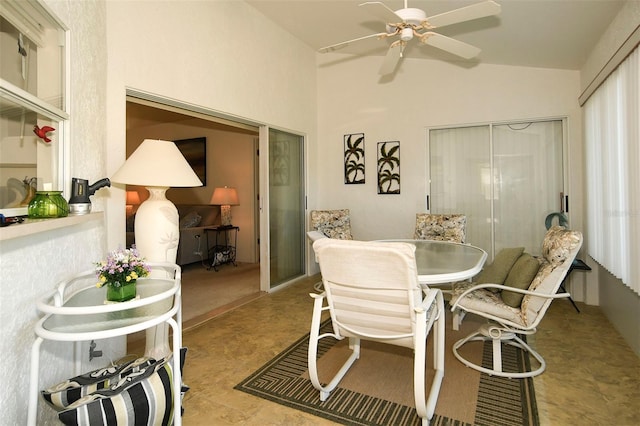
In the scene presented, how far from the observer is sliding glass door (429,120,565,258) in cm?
409

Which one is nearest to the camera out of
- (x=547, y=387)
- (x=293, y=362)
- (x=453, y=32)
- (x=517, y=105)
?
(x=547, y=387)

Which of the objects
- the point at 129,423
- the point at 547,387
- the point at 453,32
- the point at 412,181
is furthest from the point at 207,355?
the point at 453,32

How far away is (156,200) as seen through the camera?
2314mm

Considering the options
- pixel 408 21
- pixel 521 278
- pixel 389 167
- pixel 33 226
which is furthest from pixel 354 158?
pixel 33 226

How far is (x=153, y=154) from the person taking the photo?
220 centimetres

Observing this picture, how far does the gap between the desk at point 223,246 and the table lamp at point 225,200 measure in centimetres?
19

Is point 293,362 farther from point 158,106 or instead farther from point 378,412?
point 158,106

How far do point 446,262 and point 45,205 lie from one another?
90.2 inches

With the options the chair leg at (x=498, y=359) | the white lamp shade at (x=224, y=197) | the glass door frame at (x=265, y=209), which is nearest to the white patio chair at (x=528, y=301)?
the chair leg at (x=498, y=359)

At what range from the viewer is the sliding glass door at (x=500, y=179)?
409 cm

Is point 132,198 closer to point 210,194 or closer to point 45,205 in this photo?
point 210,194

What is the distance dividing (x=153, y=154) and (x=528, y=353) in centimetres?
303

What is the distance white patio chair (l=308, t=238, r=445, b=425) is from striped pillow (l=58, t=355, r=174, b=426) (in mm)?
771

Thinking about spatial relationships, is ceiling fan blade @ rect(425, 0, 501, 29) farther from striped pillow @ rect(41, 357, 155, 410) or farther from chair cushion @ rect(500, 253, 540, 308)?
striped pillow @ rect(41, 357, 155, 410)
